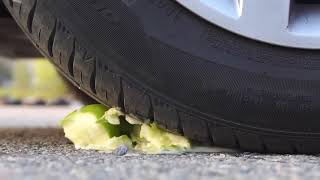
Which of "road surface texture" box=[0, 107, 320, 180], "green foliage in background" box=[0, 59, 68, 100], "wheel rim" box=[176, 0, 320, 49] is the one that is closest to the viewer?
"road surface texture" box=[0, 107, 320, 180]

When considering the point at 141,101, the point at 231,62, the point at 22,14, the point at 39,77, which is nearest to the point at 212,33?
the point at 231,62

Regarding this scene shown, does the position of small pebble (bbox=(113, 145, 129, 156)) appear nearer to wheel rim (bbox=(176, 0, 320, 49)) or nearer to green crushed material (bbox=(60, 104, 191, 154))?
green crushed material (bbox=(60, 104, 191, 154))

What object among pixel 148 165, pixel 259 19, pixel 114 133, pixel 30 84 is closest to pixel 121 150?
pixel 114 133

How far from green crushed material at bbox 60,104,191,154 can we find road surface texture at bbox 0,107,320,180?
5 cm

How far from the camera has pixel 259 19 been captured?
1.59m

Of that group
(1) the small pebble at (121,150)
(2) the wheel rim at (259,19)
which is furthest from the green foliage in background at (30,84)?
(2) the wheel rim at (259,19)

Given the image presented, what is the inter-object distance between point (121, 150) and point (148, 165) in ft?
0.92

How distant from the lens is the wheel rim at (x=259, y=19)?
158cm

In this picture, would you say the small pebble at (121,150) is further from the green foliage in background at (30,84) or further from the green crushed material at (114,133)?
the green foliage in background at (30,84)

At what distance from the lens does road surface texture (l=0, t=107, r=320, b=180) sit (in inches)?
49.4

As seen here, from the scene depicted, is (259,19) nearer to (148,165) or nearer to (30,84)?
(148,165)

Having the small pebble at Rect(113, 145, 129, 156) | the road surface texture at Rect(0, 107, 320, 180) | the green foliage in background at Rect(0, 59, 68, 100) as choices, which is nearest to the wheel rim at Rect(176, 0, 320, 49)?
the road surface texture at Rect(0, 107, 320, 180)

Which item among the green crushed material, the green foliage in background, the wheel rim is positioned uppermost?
the green foliage in background

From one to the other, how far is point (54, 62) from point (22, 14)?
0.48ft
